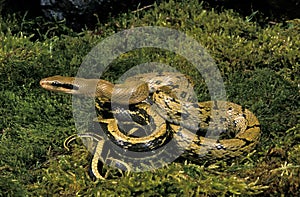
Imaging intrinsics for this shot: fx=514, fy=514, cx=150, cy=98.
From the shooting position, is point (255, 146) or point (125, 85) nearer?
point (255, 146)

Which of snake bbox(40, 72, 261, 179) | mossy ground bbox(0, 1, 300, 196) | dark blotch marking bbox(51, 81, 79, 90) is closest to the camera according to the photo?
mossy ground bbox(0, 1, 300, 196)

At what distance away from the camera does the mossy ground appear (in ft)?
13.0

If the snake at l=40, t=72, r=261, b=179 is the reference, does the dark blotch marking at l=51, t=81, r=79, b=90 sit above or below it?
above

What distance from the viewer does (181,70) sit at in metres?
5.57

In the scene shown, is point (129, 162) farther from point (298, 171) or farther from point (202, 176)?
point (298, 171)

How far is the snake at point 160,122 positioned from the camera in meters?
4.23

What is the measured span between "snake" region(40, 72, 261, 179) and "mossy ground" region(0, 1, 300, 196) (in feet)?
0.43

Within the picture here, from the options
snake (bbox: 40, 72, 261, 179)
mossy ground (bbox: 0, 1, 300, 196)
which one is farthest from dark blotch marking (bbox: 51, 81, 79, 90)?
mossy ground (bbox: 0, 1, 300, 196)

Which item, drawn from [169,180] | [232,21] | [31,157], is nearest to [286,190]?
[169,180]

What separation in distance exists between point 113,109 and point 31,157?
837 mm

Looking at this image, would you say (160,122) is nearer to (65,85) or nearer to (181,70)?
(65,85)

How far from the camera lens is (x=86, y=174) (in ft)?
13.7

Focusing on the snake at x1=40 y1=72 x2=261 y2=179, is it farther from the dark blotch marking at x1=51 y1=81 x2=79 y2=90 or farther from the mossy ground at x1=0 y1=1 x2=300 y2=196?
the mossy ground at x1=0 y1=1 x2=300 y2=196

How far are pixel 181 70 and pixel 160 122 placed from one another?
4.06 feet
